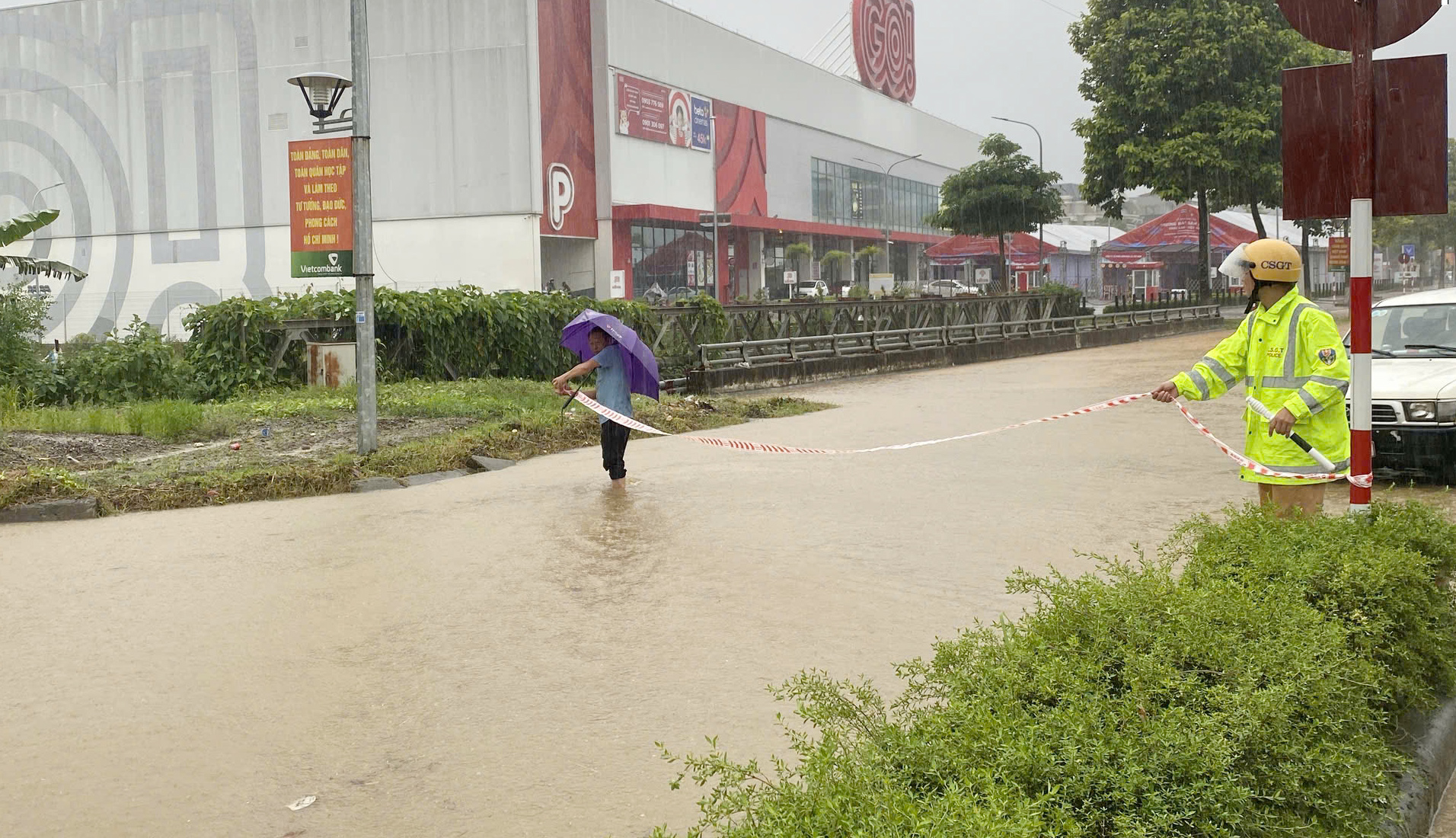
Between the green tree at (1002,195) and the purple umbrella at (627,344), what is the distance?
42.0m

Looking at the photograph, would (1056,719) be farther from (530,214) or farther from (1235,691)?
(530,214)

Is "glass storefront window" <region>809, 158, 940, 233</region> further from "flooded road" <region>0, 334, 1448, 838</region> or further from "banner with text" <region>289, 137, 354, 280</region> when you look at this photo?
"flooded road" <region>0, 334, 1448, 838</region>

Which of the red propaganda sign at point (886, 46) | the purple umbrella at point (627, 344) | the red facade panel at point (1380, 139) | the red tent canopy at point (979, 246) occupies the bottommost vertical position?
the purple umbrella at point (627, 344)

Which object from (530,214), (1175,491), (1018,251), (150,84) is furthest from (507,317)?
(1018,251)

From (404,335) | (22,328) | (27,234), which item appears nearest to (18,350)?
(22,328)

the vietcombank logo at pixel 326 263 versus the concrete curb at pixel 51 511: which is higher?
the vietcombank logo at pixel 326 263

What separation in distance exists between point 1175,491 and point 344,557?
662 centimetres

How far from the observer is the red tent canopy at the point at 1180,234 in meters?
51.5

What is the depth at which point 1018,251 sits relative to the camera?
202ft

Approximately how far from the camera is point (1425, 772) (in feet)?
13.8

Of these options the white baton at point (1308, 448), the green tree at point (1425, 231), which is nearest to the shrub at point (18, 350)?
the white baton at point (1308, 448)

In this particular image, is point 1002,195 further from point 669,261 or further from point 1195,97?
point 669,261

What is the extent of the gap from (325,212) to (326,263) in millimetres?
525

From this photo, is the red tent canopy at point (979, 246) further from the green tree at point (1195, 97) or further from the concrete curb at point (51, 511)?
→ the concrete curb at point (51, 511)
